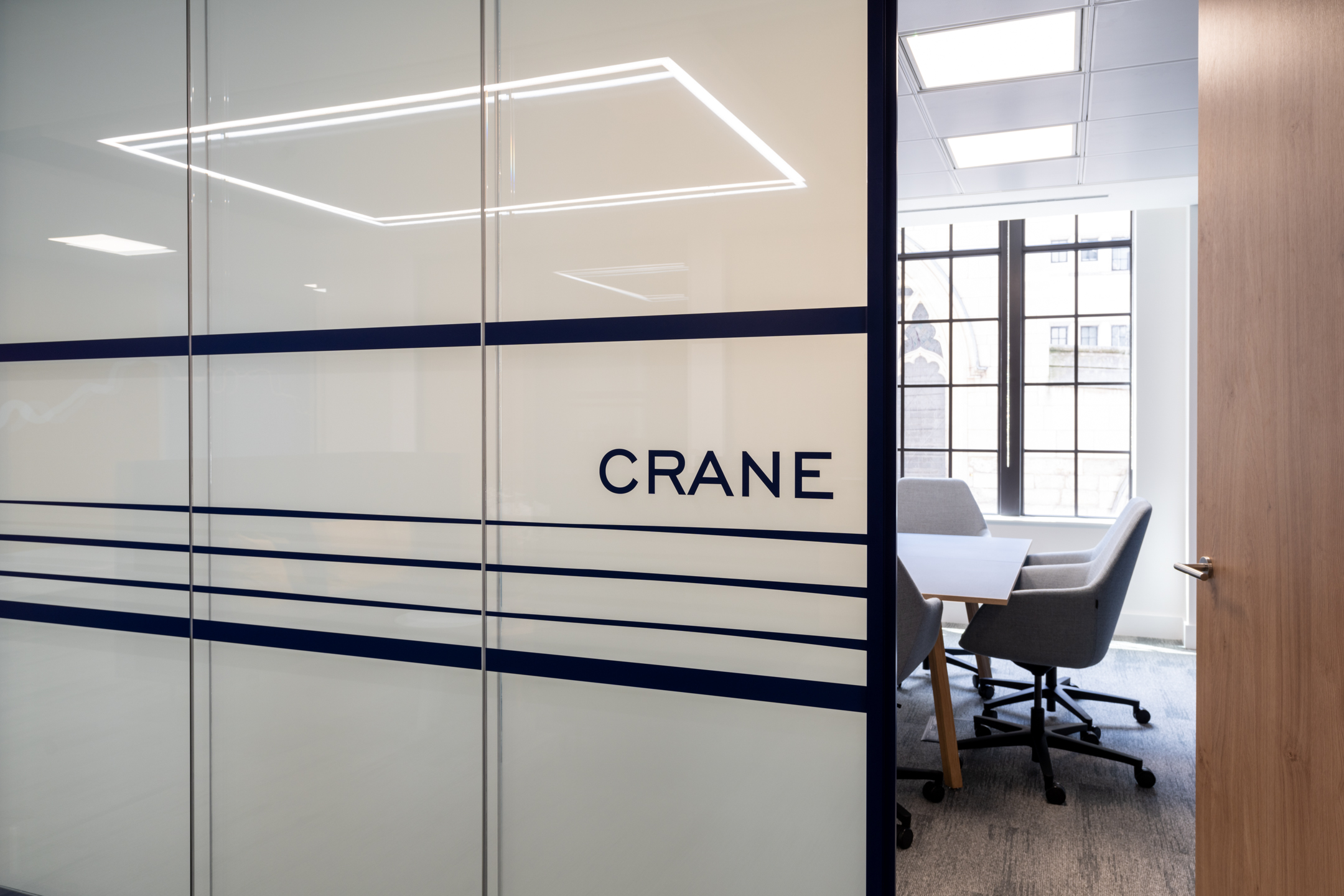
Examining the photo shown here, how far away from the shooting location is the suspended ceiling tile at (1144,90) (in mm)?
3449

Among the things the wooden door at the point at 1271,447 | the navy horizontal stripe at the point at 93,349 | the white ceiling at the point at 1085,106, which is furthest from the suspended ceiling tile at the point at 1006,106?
the navy horizontal stripe at the point at 93,349

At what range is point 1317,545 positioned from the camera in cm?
153

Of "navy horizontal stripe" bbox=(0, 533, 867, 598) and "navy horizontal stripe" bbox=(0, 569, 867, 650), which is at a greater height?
"navy horizontal stripe" bbox=(0, 533, 867, 598)

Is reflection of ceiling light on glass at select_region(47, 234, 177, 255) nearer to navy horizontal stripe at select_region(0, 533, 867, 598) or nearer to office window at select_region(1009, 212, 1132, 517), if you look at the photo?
navy horizontal stripe at select_region(0, 533, 867, 598)

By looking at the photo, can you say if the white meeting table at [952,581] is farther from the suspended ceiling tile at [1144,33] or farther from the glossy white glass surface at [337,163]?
the suspended ceiling tile at [1144,33]

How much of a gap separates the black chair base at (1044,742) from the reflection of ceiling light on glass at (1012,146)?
2.67 metres

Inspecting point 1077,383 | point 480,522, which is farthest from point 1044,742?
point 1077,383

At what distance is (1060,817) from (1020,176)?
11.7ft

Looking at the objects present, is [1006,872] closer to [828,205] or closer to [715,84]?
[828,205]

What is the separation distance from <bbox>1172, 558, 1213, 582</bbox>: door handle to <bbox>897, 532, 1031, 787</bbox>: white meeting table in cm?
95

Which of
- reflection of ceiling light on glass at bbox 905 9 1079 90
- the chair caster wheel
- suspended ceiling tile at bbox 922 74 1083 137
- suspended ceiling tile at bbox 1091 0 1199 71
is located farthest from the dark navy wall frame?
suspended ceiling tile at bbox 922 74 1083 137

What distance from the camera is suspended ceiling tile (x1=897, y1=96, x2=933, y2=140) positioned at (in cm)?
382

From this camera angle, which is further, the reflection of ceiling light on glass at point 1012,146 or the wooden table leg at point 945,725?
the reflection of ceiling light on glass at point 1012,146

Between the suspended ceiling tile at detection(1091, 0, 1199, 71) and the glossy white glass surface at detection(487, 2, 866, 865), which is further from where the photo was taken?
the suspended ceiling tile at detection(1091, 0, 1199, 71)
